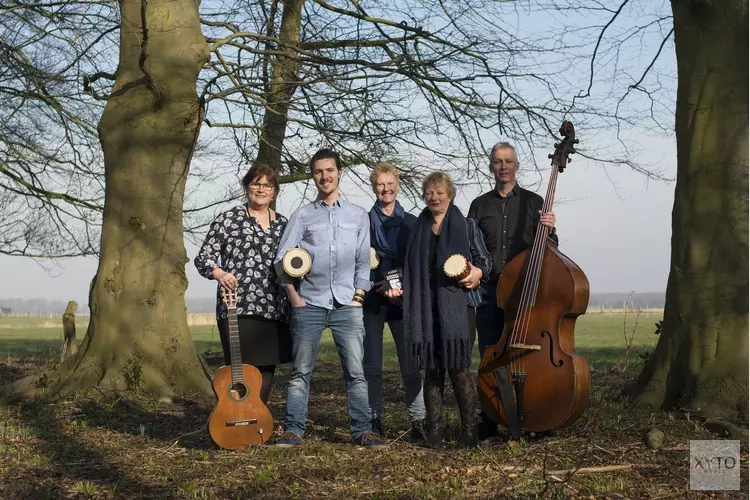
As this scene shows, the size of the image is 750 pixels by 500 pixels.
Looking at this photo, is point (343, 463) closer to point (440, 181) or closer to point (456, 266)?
point (456, 266)

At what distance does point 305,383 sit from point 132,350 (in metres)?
3.40

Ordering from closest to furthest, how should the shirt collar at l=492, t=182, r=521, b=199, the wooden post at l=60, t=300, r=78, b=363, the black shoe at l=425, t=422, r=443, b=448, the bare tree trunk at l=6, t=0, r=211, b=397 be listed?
the black shoe at l=425, t=422, r=443, b=448, the shirt collar at l=492, t=182, r=521, b=199, the bare tree trunk at l=6, t=0, r=211, b=397, the wooden post at l=60, t=300, r=78, b=363

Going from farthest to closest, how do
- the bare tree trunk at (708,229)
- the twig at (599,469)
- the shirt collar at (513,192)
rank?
the bare tree trunk at (708,229) → the shirt collar at (513,192) → the twig at (599,469)

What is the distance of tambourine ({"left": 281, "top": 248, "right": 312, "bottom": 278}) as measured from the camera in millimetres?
5793

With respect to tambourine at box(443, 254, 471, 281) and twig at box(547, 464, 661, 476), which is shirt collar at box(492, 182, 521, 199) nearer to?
tambourine at box(443, 254, 471, 281)

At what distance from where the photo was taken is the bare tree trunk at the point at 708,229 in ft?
21.4

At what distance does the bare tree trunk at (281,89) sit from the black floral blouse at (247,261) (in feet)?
10.6

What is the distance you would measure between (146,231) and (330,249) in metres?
3.65

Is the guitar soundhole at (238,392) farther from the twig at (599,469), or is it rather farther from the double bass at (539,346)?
the twig at (599,469)

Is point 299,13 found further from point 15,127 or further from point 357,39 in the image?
point 15,127

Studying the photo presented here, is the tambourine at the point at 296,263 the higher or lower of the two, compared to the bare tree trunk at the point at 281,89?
lower

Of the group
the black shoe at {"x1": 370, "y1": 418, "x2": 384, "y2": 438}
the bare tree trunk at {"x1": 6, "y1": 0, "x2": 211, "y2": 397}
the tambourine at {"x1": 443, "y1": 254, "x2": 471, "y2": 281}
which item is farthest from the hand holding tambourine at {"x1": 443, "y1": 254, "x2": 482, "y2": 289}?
the bare tree trunk at {"x1": 6, "y1": 0, "x2": 211, "y2": 397}

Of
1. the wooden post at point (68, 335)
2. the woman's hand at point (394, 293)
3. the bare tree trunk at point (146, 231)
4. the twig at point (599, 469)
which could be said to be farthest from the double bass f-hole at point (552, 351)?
the wooden post at point (68, 335)

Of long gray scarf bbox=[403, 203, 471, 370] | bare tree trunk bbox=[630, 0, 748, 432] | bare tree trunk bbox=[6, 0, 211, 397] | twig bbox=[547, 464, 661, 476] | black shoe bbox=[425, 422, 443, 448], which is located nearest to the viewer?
twig bbox=[547, 464, 661, 476]
